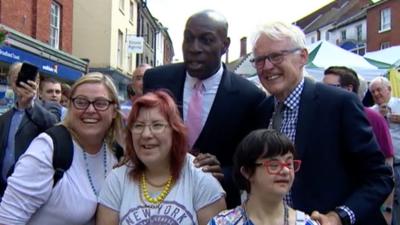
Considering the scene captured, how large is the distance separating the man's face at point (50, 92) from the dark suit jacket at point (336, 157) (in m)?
4.12

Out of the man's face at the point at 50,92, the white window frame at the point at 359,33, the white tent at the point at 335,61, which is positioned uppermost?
the white window frame at the point at 359,33

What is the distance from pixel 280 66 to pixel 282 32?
0.16 metres

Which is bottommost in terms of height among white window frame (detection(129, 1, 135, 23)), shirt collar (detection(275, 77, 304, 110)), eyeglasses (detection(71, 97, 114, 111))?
eyeglasses (detection(71, 97, 114, 111))

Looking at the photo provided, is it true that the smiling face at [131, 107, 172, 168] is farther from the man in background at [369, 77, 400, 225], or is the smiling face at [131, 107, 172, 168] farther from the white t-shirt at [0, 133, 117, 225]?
the man in background at [369, 77, 400, 225]

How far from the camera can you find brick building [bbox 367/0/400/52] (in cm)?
3828

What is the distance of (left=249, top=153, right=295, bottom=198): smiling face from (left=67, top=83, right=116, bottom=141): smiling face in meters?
0.95

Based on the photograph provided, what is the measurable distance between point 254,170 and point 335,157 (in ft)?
1.58

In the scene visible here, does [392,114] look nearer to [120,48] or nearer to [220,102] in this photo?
[220,102]

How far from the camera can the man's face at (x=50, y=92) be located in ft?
18.9

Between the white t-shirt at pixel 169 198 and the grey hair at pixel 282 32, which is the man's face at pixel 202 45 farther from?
the white t-shirt at pixel 169 198

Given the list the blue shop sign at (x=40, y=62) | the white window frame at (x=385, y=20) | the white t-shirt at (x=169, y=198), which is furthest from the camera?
the white window frame at (x=385, y=20)

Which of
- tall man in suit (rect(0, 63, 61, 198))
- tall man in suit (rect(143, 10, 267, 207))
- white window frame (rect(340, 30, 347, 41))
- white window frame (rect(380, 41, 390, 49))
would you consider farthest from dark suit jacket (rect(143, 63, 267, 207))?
white window frame (rect(340, 30, 347, 41))

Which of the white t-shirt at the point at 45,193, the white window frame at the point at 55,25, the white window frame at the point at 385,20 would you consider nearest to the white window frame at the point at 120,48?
the white window frame at the point at 55,25

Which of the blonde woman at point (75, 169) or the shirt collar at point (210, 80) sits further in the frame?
the shirt collar at point (210, 80)
